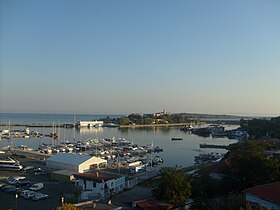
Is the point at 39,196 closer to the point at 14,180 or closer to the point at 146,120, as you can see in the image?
the point at 14,180

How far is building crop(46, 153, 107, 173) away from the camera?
33.2 ft

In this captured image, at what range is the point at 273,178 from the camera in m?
6.55

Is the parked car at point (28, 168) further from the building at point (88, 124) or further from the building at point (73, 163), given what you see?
the building at point (88, 124)

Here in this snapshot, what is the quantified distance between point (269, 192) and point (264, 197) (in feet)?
0.44

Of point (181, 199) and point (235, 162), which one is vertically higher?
point (235, 162)

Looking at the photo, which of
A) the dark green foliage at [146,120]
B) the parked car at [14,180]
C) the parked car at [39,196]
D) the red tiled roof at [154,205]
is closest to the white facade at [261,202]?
the red tiled roof at [154,205]

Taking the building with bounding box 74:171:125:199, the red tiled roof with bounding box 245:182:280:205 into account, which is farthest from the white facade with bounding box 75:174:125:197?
the red tiled roof with bounding box 245:182:280:205

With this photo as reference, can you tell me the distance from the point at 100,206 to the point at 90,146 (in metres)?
12.2

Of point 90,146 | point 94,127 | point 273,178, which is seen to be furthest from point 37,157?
point 94,127

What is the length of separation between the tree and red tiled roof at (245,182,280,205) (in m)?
1.35

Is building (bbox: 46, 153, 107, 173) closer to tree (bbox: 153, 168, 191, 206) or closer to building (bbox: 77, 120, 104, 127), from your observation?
tree (bbox: 153, 168, 191, 206)

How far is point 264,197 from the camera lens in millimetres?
5180

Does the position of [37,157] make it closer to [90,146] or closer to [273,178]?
[90,146]

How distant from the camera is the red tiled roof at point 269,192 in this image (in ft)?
16.6
